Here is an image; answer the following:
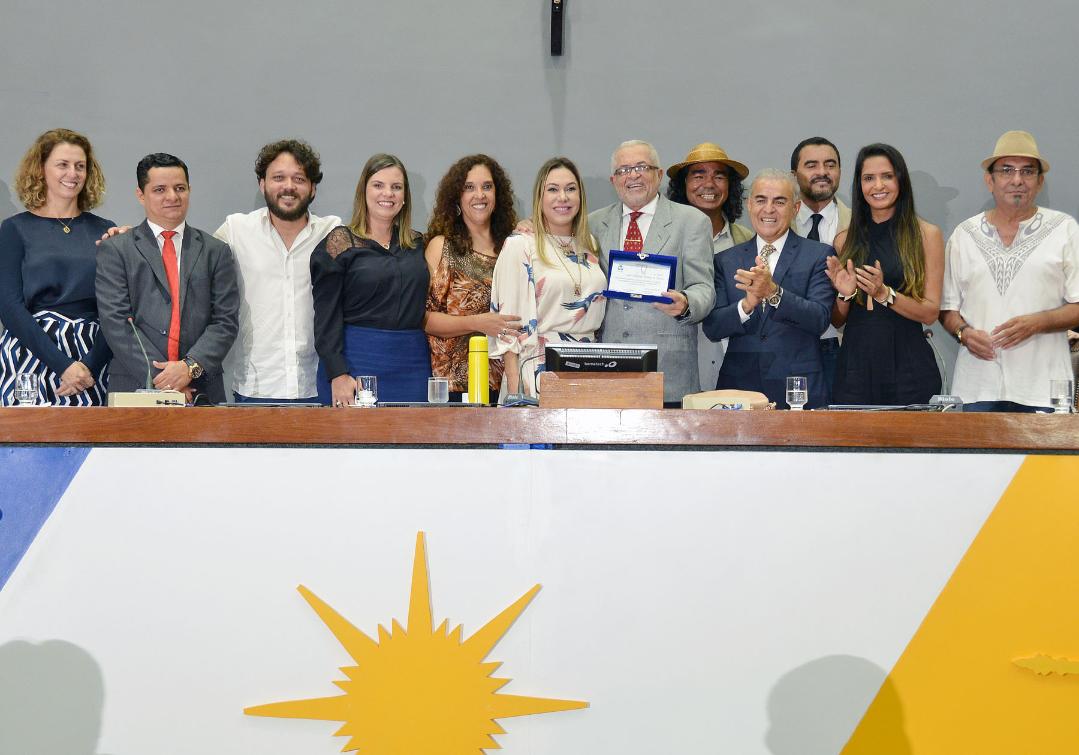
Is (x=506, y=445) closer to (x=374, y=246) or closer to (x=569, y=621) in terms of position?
(x=569, y=621)

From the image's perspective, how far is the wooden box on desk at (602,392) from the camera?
234 centimetres

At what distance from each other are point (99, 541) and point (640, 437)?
1.19m

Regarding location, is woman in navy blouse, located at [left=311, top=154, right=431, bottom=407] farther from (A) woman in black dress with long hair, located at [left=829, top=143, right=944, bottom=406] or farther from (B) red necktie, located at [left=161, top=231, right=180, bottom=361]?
(A) woman in black dress with long hair, located at [left=829, top=143, right=944, bottom=406]

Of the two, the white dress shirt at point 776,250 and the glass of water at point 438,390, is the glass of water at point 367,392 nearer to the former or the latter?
the glass of water at point 438,390

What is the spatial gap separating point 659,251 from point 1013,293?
126 cm

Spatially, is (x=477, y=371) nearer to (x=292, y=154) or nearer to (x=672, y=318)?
(x=672, y=318)

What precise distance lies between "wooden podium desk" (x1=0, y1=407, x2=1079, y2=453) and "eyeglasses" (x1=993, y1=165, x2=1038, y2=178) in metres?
1.80

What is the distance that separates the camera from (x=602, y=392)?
235cm

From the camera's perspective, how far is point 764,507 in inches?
87.7

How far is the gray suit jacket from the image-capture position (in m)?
3.54

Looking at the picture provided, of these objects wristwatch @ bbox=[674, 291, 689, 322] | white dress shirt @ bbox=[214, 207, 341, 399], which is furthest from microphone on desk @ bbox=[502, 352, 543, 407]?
white dress shirt @ bbox=[214, 207, 341, 399]

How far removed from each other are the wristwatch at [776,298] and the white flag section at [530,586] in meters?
1.30

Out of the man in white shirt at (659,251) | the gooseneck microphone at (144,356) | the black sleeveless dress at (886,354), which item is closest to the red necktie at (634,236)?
the man in white shirt at (659,251)

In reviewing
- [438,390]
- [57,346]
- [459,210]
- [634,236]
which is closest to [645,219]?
[634,236]
